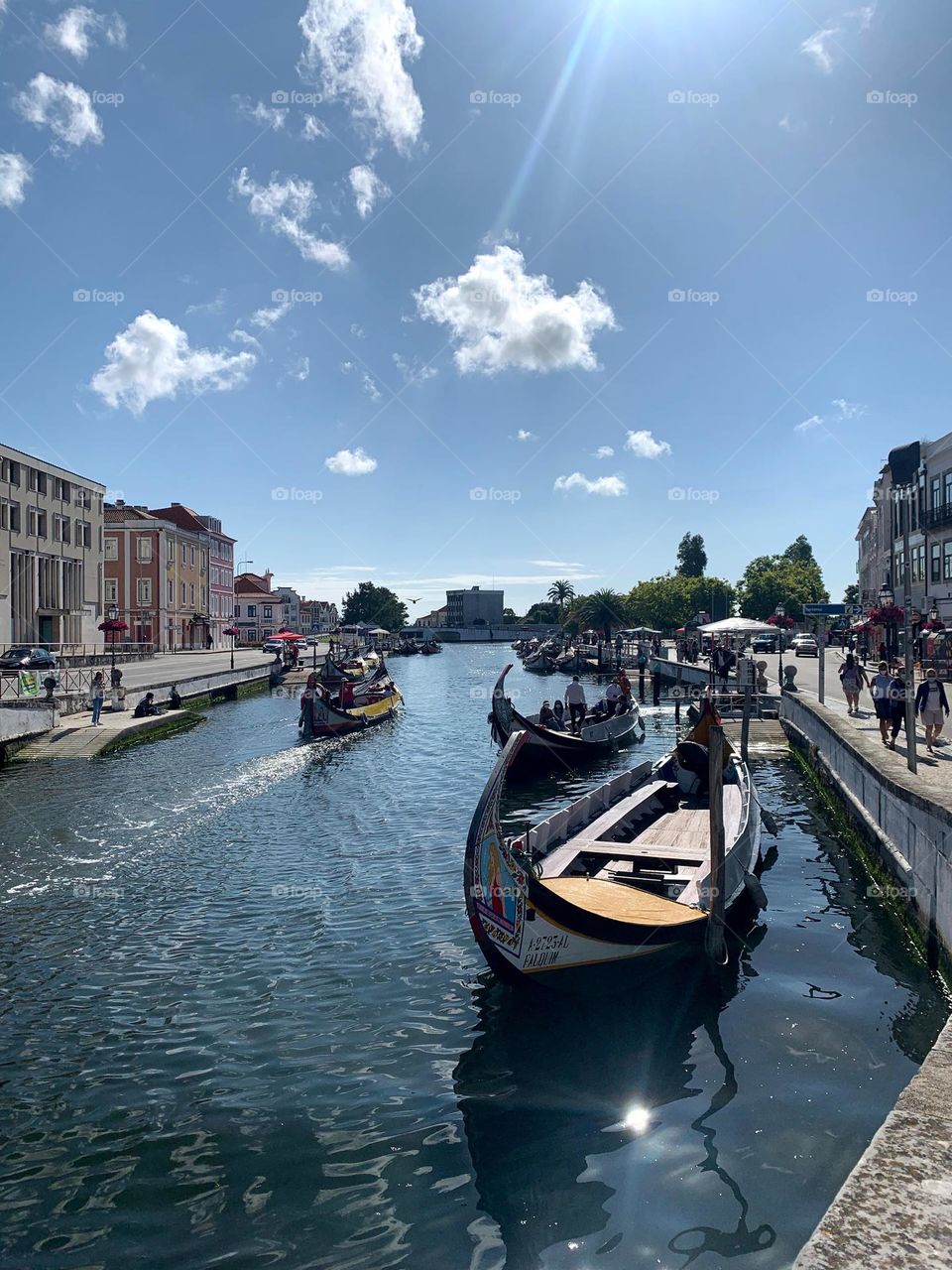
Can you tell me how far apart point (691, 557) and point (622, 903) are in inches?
5472

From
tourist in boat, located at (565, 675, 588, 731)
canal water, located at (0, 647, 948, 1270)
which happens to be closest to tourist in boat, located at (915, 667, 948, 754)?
canal water, located at (0, 647, 948, 1270)

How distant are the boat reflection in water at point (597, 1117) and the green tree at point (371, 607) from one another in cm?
16642

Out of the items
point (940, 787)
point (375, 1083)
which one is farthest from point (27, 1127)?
point (940, 787)

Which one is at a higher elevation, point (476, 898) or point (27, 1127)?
point (476, 898)

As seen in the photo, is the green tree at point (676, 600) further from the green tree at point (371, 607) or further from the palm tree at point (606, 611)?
the green tree at point (371, 607)

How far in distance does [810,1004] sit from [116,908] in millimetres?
10460

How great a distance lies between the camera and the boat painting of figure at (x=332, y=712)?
3312cm

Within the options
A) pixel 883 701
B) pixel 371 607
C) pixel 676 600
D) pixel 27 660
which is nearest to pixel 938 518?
pixel 883 701

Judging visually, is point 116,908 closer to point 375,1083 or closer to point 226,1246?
point 375,1083

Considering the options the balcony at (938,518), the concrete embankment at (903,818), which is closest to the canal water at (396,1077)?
the concrete embankment at (903,818)

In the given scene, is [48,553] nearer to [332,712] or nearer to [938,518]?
[332,712]

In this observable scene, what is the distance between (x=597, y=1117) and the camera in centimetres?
755

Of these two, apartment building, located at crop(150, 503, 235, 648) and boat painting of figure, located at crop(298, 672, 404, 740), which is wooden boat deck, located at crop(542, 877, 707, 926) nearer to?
boat painting of figure, located at crop(298, 672, 404, 740)

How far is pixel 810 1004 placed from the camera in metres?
9.73
